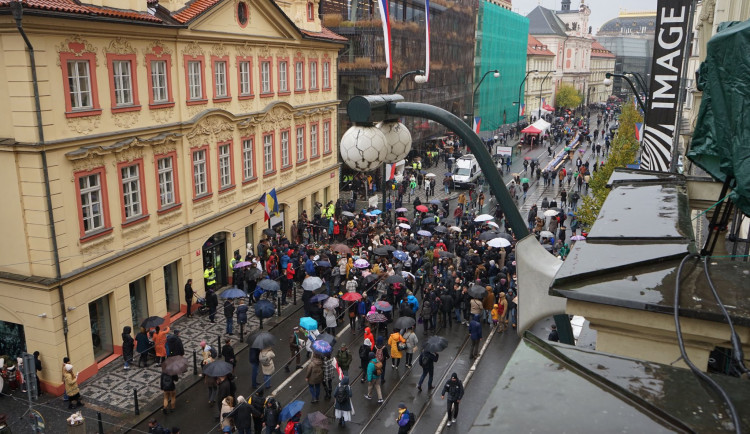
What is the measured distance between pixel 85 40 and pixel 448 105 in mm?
50185

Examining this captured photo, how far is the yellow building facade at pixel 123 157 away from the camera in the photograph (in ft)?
54.1

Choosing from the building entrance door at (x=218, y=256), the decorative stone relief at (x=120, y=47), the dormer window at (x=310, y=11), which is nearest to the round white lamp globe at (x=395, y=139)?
the decorative stone relief at (x=120, y=47)

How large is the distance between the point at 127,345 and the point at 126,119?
279 inches

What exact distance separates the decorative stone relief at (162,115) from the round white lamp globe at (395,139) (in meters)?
17.6

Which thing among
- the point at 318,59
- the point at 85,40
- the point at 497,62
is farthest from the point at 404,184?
the point at 497,62

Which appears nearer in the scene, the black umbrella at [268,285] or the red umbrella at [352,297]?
the red umbrella at [352,297]

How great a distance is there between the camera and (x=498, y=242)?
2534 centimetres

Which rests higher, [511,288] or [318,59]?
[318,59]

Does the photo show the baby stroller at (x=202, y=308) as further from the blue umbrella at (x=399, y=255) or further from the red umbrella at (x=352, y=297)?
the blue umbrella at (x=399, y=255)

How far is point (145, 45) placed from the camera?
20.3 m

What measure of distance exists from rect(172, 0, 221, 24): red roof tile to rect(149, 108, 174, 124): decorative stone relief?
3.28m

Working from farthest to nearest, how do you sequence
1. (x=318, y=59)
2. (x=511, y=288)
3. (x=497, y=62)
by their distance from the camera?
(x=497, y=62)
(x=318, y=59)
(x=511, y=288)

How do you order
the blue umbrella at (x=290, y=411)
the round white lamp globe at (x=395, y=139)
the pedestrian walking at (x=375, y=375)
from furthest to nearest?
the pedestrian walking at (x=375, y=375) < the blue umbrella at (x=290, y=411) < the round white lamp globe at (x=395, y=139)

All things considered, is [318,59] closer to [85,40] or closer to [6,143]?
[85,40]
